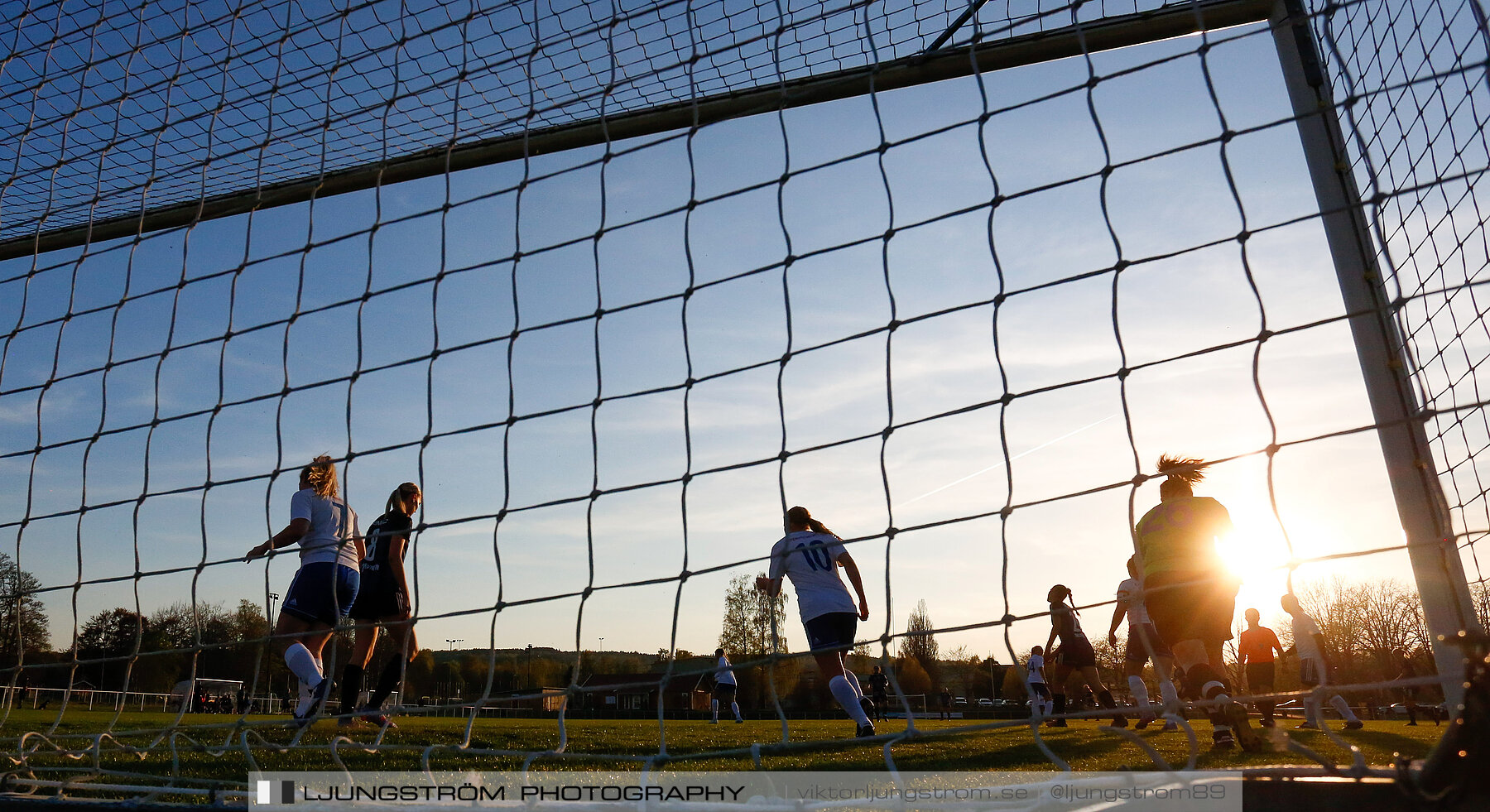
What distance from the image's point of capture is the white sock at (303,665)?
458 cm

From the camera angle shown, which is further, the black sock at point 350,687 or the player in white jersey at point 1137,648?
the player in white jersey at point 1137,648

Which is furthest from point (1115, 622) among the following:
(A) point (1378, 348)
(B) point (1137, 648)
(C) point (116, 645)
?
(C) point (116, 645)

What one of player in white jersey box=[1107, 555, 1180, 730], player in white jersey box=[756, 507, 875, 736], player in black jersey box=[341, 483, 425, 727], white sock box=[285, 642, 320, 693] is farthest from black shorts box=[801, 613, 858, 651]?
white sock box=[285, 642, 320, 693]

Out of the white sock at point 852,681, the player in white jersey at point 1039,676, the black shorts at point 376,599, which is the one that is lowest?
the player in white jersey at point 1039,676

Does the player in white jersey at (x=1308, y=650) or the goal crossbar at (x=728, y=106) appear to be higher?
the goal crossbar at (x=728, y=106)

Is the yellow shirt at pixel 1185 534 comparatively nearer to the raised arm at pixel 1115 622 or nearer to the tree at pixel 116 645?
the raised arm at pixel 1115 622

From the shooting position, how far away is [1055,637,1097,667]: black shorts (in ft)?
26.0

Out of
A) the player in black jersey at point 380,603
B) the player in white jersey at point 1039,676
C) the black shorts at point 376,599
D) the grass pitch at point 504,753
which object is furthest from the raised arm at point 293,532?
the player in white jersey at point 1039,676

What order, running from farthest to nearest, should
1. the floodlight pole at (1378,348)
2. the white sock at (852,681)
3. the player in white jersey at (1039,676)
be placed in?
the player in white jersey at (1039,676)
the white sock at (852,681)
the floodlight pole at (1378,348)

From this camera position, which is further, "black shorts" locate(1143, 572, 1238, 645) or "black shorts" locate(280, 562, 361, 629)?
"black shorts" locate(280, 562, 361, 629)

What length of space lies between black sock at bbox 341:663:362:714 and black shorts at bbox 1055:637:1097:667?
17.8 feet

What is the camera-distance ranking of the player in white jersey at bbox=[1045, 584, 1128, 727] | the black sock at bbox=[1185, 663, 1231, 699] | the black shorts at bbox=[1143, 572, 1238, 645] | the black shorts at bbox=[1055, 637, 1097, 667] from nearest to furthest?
the black shorts at bbox=[1143, 572, 1238, 645] < the black sock at bbox=[1185, 663, 1231, 699] < the player in white jersey at bbox=[1045, 584, 1128, 727] < the black shorts at bbox=[1055, 637, 1097, 667]

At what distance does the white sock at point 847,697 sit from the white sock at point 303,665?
2533 mm

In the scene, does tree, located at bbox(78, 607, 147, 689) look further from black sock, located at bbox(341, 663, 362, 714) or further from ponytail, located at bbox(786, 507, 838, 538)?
ponytail, located at bbox(786, 507, 838, 538)
